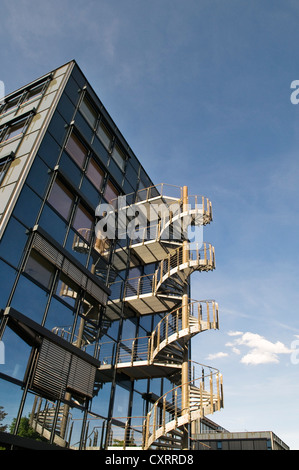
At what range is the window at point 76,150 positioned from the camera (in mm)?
15956

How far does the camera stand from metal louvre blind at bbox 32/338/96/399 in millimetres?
10820

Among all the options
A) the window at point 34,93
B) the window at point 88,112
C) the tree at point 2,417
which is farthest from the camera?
the window at point 88,112

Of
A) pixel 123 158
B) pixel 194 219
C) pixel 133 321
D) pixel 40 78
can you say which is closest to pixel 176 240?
pixel 194 219

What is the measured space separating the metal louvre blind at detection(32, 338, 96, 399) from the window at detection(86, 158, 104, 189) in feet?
27.3

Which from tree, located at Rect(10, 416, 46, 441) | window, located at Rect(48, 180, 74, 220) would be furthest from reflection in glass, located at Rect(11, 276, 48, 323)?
window, located at Rect(48, 180, 74, 220)

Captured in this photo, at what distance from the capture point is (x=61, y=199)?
47.5ft

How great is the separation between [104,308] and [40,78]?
1200 cm

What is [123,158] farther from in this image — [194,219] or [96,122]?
[194,219]

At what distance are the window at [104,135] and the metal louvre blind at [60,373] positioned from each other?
1153 centimetres

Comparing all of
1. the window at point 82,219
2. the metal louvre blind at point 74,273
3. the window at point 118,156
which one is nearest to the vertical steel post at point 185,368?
the metal louvre blind at point 74,273

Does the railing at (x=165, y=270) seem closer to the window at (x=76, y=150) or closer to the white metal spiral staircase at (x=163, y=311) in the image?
the white metal spiral staircase at (x=163, y=311)

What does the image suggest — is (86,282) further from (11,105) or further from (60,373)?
(11,105)

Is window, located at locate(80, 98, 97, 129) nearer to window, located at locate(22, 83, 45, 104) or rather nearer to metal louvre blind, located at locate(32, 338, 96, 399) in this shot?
window, located at locate(22, 83, 45, 104)

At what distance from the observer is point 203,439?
136ft
